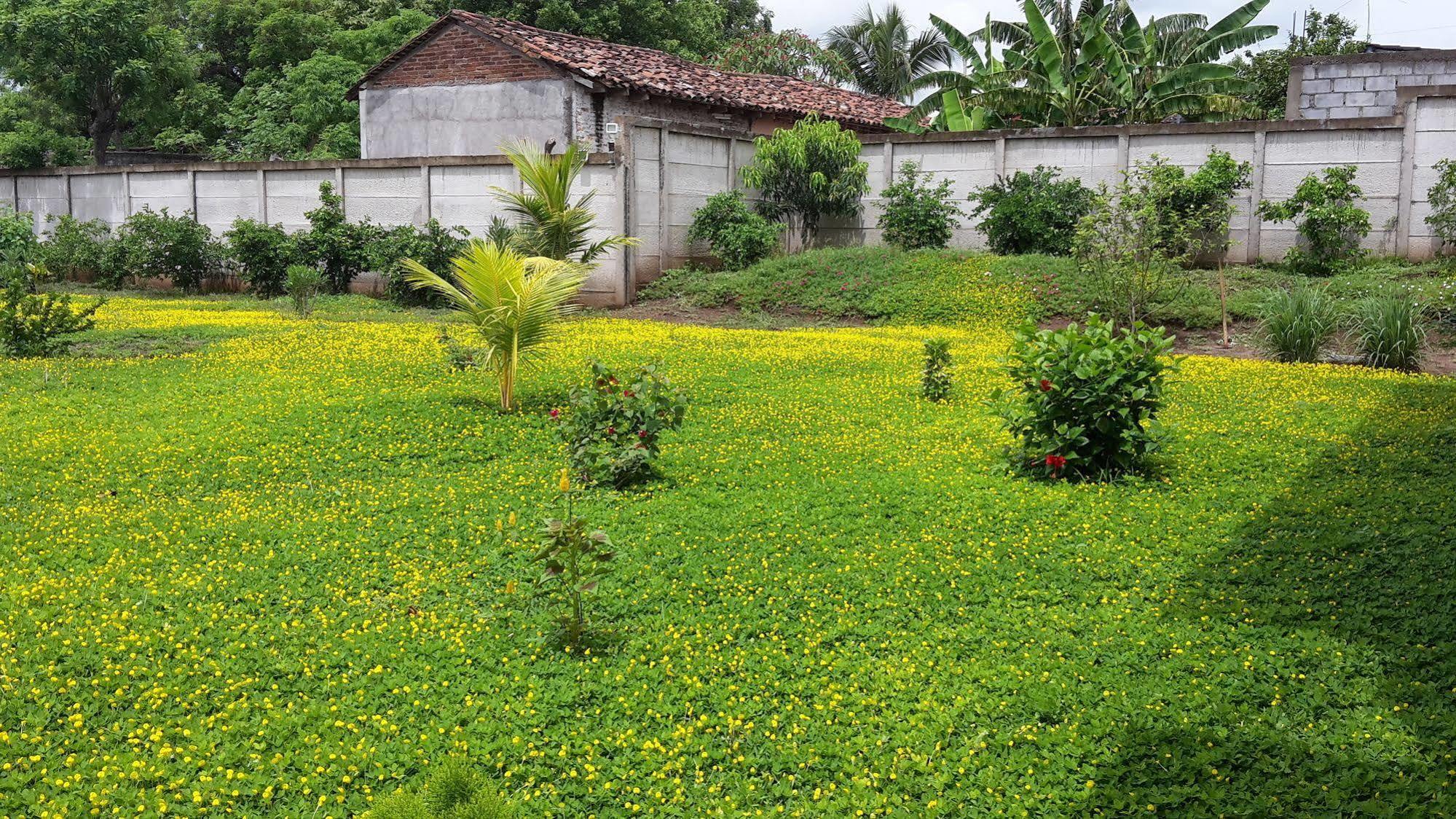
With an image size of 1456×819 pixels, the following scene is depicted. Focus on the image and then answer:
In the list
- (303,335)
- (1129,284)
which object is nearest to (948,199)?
(1129,284)

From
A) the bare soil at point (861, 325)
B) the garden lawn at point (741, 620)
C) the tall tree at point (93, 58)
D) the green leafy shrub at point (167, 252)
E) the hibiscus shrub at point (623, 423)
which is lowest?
the garden lawn at point (741, 620)

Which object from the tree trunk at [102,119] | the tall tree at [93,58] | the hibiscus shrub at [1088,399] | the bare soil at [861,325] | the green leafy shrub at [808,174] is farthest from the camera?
the tree trunk at [102,119]

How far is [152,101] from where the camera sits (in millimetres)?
29109

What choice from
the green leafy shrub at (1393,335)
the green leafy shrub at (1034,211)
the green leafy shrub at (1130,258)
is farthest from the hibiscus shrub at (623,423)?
the green leafy shrub at (1034,211)

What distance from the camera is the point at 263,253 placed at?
60.8 ft

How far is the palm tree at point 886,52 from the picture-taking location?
3931cm

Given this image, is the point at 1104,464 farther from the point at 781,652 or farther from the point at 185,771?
the point at 185,771

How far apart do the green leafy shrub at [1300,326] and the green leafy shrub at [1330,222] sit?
11.1ft

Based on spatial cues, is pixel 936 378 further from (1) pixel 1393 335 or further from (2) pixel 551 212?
(2) pixel 551 212

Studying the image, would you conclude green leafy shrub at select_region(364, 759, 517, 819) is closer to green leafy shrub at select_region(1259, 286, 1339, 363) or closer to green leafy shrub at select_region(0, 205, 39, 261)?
green leafy shrub at select_region(1259, 286, 1339, 363)

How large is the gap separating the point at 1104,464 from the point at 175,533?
17.6 feet

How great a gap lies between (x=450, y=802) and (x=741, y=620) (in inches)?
83.9

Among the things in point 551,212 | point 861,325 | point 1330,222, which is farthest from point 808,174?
point 1330,222

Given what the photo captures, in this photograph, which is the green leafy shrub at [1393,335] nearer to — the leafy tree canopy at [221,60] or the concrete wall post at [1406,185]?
the concrete wall post at [1406,185]
